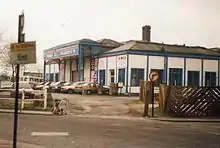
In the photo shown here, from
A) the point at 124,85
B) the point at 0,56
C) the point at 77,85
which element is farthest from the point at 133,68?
the point at 0,56

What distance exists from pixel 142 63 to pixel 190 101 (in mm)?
26091

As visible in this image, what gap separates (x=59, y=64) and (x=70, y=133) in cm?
5770

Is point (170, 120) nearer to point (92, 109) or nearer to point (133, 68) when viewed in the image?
point (92, 109)

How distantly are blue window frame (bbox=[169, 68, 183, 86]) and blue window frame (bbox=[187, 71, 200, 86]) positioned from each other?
3.87 ft

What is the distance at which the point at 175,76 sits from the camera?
56.7 meters

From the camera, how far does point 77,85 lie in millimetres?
52438

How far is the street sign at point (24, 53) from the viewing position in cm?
970

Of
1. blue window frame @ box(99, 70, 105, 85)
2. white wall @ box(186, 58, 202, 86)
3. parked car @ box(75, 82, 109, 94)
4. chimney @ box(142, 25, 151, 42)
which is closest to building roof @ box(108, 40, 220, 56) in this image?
white wall @ box(186, 58, 202, 86)

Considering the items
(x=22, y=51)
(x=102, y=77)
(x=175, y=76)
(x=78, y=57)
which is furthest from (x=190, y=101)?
(x=78, y=57)

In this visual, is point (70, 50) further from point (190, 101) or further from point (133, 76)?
point (190, 101)

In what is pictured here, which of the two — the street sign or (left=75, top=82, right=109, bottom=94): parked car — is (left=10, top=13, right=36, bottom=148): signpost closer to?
the street sign

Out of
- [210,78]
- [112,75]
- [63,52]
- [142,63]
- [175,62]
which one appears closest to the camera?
[142,63]

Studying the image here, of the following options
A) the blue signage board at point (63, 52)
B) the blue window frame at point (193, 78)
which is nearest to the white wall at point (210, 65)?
the blue window frame at point (193, 78)

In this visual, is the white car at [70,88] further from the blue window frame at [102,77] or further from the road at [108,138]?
the road at [108,138]
